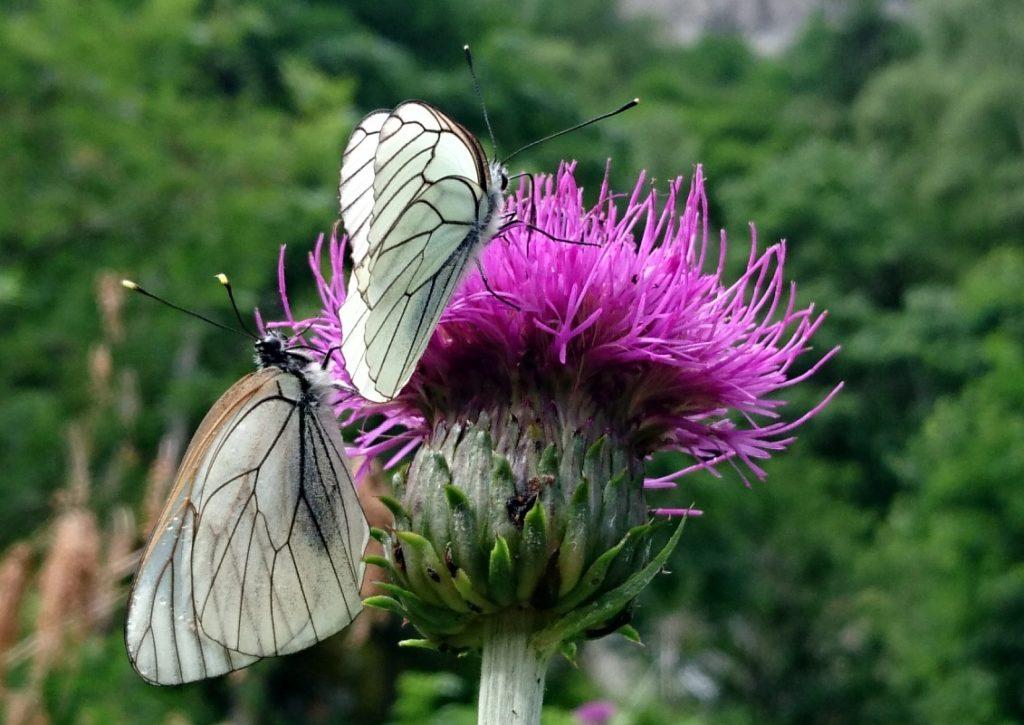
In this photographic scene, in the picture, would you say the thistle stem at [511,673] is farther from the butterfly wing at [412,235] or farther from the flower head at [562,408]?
the butterfly wing at [412,235]

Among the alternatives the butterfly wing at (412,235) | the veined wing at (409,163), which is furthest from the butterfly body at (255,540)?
the veined wing at (409,163)

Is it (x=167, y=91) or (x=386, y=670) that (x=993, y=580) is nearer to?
(x=386, y=670)

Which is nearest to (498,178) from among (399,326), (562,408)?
(399,326)

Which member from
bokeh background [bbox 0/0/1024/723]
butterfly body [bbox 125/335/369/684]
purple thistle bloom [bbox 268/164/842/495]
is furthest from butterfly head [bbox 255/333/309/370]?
bokeh background [bbox 0/0/1024/723]

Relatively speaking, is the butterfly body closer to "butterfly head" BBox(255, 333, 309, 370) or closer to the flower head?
"butterfly head" BBox(255, 333, 309, 370)

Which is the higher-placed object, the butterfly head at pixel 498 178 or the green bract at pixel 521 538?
the butterfly head at pixel 498 178
